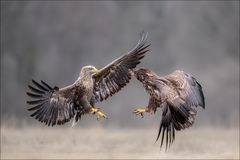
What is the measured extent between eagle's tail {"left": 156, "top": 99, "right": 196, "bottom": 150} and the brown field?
867cm

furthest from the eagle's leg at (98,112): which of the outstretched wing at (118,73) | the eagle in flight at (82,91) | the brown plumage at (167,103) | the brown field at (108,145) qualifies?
the brown field at (108,145)

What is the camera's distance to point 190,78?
10.1 m

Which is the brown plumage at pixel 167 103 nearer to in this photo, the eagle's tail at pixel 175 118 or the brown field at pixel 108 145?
the eagle's tail at pixel 175 118

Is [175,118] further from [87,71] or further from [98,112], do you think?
[87,71]

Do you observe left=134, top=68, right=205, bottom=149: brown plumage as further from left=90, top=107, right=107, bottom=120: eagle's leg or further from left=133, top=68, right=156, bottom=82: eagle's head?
left=90, top=107, right=107, bottom=120: eagle's leg

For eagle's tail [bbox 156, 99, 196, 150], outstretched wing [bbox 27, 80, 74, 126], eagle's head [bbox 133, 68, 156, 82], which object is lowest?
eagle's tail [bbox 156, 99, 196, 150]

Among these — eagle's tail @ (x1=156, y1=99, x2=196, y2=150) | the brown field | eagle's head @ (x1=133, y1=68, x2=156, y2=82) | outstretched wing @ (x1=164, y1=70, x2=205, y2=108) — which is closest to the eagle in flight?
outstretched wing @ (x1=164, y1=70, x2=205, y2=108)

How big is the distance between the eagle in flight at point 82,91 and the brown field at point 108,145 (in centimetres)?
791

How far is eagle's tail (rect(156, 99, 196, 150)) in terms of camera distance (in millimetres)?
8969

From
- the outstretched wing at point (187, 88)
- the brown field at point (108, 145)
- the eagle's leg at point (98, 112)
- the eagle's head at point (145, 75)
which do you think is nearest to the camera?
the eagle's leg at point (98, 112)

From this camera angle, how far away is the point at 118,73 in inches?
398

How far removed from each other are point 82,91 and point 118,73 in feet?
2.86

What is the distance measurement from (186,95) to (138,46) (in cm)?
98

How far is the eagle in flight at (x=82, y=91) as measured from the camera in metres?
9.41
